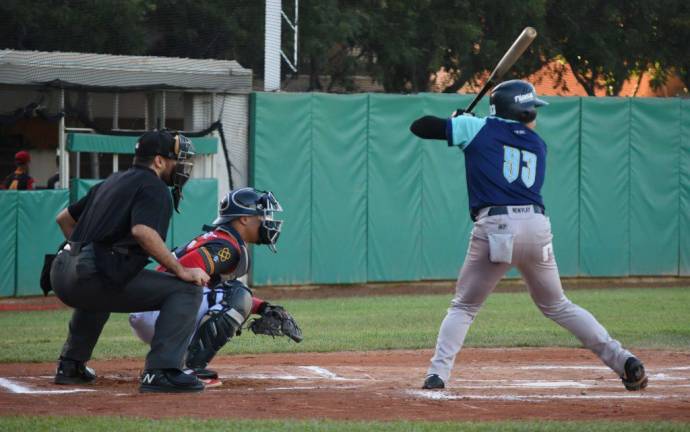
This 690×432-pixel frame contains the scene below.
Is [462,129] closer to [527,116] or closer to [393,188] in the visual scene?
[527,116]

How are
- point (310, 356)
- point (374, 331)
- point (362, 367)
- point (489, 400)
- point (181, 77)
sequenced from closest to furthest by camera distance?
point (489, 400), point (362, 367), point (310, 356), point (374, 331), point (181, 77)

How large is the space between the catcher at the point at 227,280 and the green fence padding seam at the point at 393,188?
1057cm

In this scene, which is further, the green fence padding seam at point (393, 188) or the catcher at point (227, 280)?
the green fence padding seam at point (393, 188)

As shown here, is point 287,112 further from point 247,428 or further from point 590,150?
point 247,428

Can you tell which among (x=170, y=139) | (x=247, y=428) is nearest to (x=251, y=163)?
(x=170, y=139)

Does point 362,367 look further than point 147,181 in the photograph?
Yes

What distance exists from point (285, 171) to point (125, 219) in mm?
10826

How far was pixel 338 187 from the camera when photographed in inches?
710

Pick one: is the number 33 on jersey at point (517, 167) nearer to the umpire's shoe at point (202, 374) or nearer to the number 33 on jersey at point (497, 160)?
the number 33 on jersey at point (497, 160)

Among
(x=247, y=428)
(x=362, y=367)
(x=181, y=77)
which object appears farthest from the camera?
(x=181, y=77)

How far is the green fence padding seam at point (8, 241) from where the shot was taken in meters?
16.3

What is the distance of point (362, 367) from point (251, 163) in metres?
9.08

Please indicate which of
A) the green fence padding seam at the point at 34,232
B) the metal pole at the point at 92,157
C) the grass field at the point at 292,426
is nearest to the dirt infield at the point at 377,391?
the grass field at the point at 292,426

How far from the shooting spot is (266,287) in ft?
58.5
